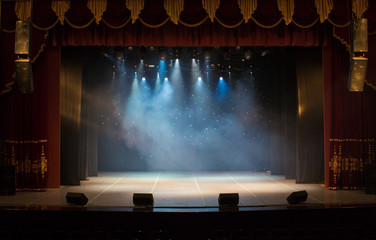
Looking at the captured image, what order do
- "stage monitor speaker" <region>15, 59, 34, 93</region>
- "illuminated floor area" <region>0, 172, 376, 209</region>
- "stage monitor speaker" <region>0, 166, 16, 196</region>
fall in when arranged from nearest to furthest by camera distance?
"illuminated floor area" <region>0, 172, 376, 209</region>
"stage monitor speaker" <region>15, 59, 34, 93</region>
"stage monitor speaker" <region>0, 166, 16, 196</region>

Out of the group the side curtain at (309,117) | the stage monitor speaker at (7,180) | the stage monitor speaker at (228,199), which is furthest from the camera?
the side curtain at (309,117)

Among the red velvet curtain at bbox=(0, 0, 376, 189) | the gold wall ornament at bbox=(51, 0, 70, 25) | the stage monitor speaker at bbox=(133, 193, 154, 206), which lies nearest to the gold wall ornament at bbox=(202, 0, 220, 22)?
the red velvet curtain at bbox=(0, 0, 376, 189)

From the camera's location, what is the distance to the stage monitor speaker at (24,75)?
755cm

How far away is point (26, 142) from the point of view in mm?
8461

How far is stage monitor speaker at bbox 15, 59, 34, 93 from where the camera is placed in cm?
755

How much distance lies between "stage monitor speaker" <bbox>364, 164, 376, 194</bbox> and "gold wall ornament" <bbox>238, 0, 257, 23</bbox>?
3.32 meters

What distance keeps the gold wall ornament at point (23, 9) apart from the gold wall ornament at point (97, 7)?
1103 mm

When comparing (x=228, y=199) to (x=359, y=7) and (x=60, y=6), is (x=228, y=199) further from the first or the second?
(x=60, y=6)

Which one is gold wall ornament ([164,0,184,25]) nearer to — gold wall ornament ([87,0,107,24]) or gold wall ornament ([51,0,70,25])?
gold wall ornament ([87,0,107,24])

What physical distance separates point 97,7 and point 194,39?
1.82 m

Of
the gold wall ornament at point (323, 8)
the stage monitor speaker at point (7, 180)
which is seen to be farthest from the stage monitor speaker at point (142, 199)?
the gold wall ornament at point (323, 8)

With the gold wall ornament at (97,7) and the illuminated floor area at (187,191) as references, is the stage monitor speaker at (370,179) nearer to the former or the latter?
the illuminated floor area at (187,191)

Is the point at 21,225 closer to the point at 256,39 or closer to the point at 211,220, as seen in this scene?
the point at 211,220

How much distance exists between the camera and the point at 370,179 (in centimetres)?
781
